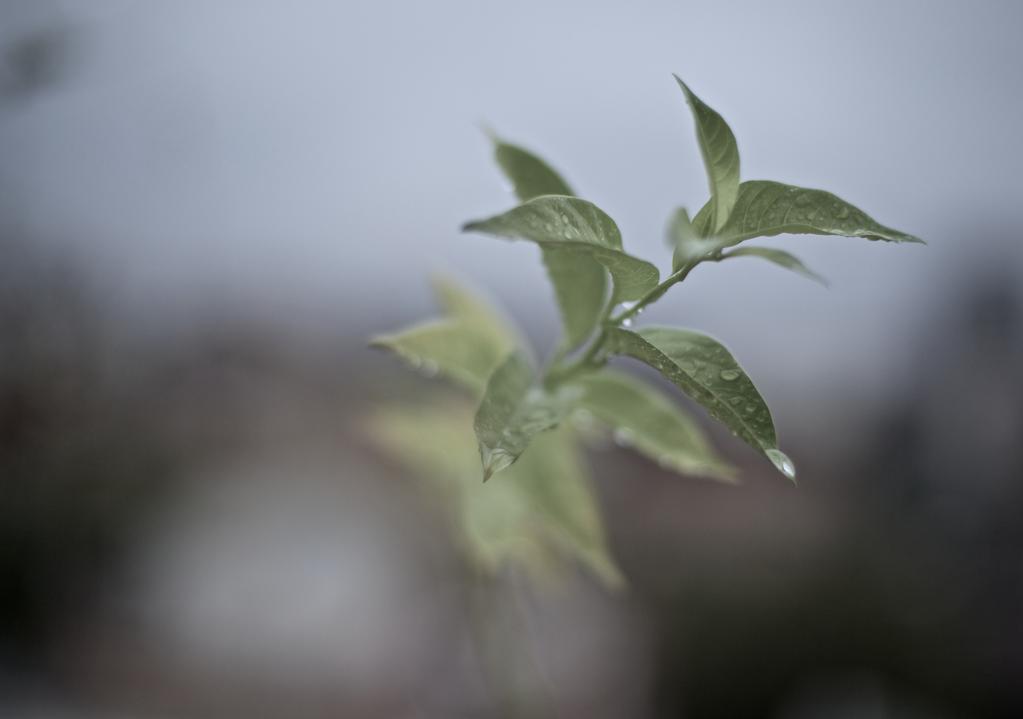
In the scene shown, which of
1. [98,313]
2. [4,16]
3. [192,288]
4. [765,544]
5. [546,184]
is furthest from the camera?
[192,288]

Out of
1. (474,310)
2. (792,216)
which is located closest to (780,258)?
(792,216)

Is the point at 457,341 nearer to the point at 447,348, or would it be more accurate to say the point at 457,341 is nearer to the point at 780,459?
the point at 447,348

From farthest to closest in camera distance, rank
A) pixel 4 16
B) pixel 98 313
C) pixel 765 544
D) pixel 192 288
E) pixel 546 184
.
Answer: pixel 192 288 < pixel 765 544 < pixel 98 313 < pixel 4 16 < pixel 546 184

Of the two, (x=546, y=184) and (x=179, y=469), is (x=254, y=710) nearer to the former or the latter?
(x=179, y=469)

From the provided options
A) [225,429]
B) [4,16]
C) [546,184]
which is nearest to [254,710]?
[225,429]

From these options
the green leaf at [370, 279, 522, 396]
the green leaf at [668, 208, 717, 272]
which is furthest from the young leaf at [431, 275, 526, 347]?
the green leaf at [668, 208, 717, 272]

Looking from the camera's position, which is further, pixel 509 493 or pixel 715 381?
pixel 509 493
